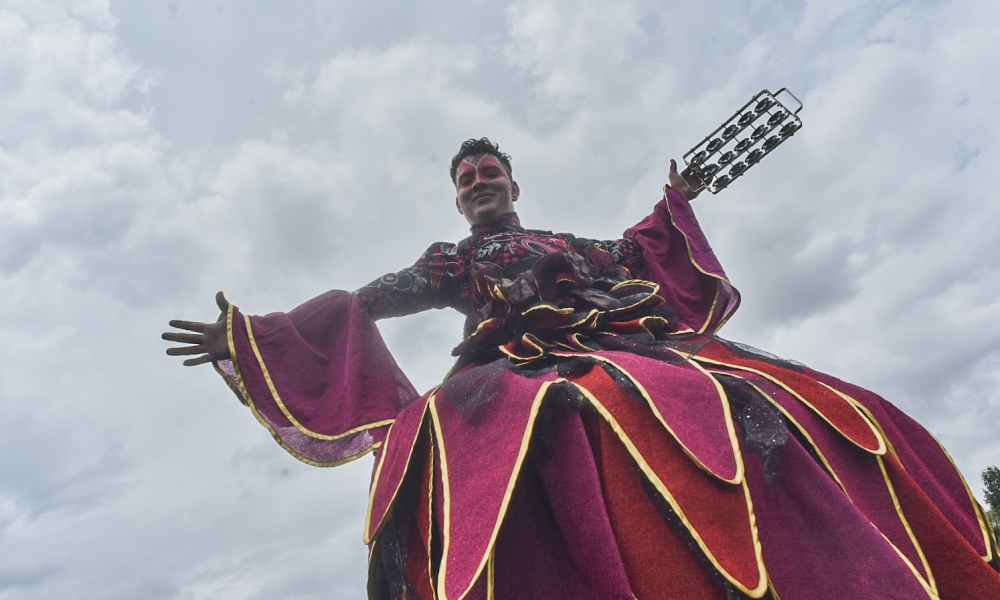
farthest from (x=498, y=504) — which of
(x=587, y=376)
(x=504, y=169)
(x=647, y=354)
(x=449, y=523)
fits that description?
(x=504, y=169)

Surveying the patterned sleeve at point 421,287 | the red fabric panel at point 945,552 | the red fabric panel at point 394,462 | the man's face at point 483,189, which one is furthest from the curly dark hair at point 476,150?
the red fabric panel at point 945,552

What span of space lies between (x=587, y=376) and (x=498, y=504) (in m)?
0.50

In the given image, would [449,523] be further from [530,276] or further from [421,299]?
[421,299]

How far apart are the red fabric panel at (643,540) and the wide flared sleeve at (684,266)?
5.72ft

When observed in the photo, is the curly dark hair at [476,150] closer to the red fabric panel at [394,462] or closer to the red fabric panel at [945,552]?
the red fabric panel at [394,462]

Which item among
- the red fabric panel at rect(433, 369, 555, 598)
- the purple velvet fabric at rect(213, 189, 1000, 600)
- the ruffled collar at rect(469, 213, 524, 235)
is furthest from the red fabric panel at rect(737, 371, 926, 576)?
the ruffled collar at rect(469, 213, 524, 235)

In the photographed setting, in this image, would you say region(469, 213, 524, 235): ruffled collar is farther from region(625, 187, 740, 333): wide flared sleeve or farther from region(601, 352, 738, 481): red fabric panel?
region(601, 352, 738, 481): red fabric panel

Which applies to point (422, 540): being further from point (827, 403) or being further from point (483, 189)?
point (483, 189)

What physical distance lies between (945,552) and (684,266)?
6.74ft

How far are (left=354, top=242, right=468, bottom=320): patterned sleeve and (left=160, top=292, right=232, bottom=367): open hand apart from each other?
25.8 inches

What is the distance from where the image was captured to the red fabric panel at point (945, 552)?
1547 mm

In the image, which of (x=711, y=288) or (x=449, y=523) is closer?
(x=449, y=523)

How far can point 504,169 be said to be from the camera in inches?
155

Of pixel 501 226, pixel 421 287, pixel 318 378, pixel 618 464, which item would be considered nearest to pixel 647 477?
pixel 618 464
